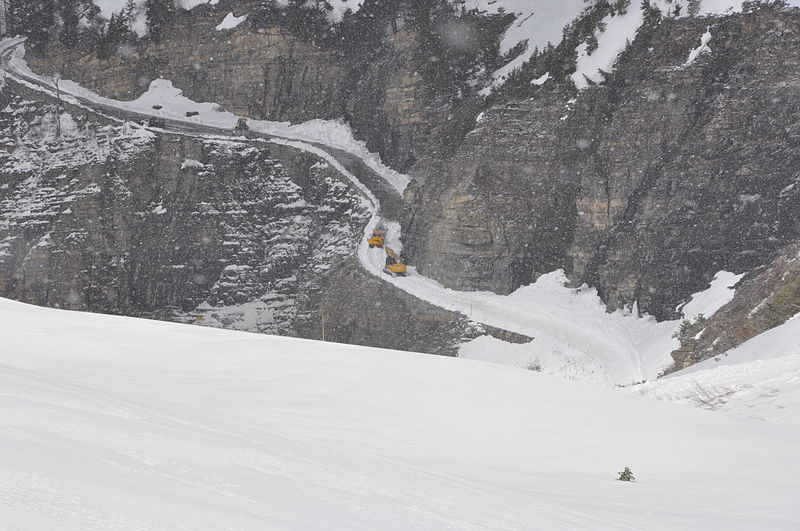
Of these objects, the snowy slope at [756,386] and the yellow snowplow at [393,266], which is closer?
the snowy slope at [756,386]

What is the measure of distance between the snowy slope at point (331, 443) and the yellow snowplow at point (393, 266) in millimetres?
25635

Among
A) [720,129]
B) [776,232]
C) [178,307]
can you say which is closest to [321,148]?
[178,307]

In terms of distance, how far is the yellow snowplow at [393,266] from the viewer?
34.7 m

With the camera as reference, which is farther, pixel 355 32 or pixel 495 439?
pixel 355 32

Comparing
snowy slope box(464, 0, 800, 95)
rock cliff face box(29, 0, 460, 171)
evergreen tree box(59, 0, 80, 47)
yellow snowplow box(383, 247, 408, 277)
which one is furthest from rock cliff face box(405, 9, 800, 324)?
evergreen tree box(59, 0, 80, 47)

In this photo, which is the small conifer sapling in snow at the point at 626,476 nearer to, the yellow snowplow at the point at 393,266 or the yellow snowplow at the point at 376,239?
the yellow snowplow at the point at 393,266

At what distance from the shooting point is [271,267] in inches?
1645

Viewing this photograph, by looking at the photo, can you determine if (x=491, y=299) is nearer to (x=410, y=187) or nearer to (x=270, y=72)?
(x=410, y=187)

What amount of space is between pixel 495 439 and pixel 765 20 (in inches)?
1125

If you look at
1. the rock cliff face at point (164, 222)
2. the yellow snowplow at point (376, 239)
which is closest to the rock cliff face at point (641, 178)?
the yellow snowplow at point (376, 239)

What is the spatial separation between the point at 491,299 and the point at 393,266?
195 inches

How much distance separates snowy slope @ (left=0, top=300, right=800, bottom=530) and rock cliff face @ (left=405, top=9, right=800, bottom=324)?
73.3 feet

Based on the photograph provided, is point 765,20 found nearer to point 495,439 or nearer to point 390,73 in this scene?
point 390,73

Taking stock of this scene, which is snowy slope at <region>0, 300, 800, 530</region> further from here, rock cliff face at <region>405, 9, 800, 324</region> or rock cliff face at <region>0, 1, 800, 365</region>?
rock cliff face at <region>405, 9, 800, 324</region>
